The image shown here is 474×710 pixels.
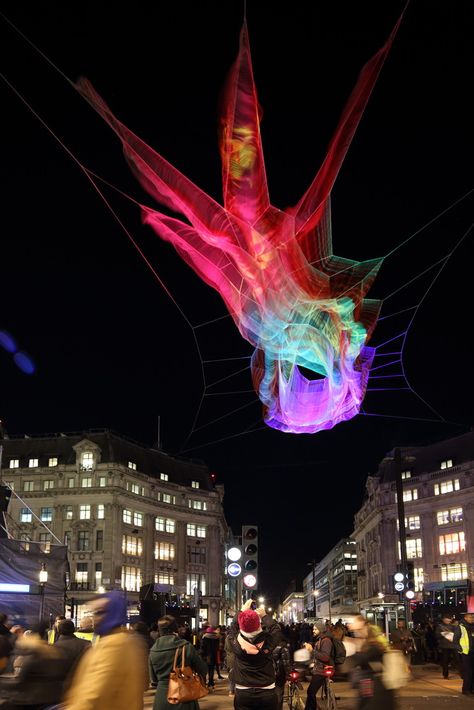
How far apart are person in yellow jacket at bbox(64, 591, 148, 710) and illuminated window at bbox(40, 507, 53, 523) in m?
91.7

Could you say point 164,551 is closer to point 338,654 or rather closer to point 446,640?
point 446,640

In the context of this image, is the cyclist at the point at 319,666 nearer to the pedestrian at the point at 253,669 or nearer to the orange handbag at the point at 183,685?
the pedestrian at the point at 253,669

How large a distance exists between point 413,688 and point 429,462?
8440 cm

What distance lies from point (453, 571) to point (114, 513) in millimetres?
45012

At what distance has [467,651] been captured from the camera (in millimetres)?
18516

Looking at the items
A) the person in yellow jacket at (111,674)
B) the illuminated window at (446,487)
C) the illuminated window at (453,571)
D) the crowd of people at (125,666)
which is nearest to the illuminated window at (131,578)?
the illuminated window at (453,571)

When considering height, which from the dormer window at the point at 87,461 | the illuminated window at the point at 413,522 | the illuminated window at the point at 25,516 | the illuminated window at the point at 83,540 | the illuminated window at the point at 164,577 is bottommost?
the illuminated window at the point at 164,577

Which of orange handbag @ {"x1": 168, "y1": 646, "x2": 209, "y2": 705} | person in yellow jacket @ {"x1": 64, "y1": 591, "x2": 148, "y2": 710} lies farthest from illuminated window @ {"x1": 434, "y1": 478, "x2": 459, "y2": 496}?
person in yellow jacket @ {"x1": 64, "y1": 591, "x2": 148, "y2": 710}

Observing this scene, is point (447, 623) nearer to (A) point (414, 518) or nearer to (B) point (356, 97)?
(B) point (356, 97)

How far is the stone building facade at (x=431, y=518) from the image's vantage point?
8875 centimetres

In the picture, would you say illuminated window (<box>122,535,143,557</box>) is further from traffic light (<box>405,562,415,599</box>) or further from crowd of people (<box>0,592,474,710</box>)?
crowd of people (<box>0,592,474,710</box>)

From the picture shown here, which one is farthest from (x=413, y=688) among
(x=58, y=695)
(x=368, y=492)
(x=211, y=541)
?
(x=368, y=492)

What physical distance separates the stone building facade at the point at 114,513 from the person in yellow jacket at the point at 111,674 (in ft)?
257

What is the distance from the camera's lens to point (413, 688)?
2031 centimetres
